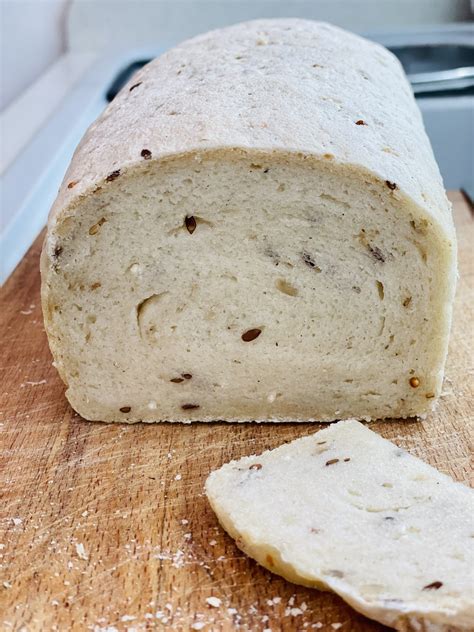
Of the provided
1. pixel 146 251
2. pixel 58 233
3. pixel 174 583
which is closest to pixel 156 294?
pixel 146 251

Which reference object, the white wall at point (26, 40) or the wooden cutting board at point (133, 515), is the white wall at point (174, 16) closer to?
the white wall at point (26, 40)

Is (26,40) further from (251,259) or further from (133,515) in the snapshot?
(133,515)

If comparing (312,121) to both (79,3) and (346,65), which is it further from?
(79,3)

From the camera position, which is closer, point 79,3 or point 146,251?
point 146,251

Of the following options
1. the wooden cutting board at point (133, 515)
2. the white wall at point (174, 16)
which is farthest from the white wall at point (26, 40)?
the wooden cutting board at point (133, 515)

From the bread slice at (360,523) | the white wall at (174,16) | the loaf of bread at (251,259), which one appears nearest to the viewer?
the bread slice at (360,523)

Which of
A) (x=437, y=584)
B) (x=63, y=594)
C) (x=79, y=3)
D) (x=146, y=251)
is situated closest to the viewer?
(x=437, y=584)

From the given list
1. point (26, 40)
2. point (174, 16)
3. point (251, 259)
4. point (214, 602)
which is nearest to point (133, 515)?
point (214, 602)
